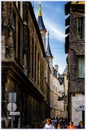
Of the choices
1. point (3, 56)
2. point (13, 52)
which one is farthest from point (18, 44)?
point (3, 56)

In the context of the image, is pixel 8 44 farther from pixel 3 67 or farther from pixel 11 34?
pixel 3 67

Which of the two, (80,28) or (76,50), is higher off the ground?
(80,28)

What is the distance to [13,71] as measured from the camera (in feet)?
84.2

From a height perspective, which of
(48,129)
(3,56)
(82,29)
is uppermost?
(82,29)

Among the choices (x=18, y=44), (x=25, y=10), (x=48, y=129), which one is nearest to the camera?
(x=48, y=129)

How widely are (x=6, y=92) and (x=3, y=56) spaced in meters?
1.75

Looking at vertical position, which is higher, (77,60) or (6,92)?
(77,60)

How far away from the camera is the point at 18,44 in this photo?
31.1m

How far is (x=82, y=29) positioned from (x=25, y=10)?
4.56m

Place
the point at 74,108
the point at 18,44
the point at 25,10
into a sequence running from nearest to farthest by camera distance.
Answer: the point at 18,44 < the point at 74,108 < the point at 25,10

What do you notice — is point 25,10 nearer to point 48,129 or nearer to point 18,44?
point 18,44

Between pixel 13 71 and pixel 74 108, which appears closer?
pixel 13 71

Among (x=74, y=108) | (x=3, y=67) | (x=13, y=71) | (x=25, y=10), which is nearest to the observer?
(x=3, y=67)

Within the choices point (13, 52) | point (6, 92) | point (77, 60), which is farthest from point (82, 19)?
point (6, 92)
